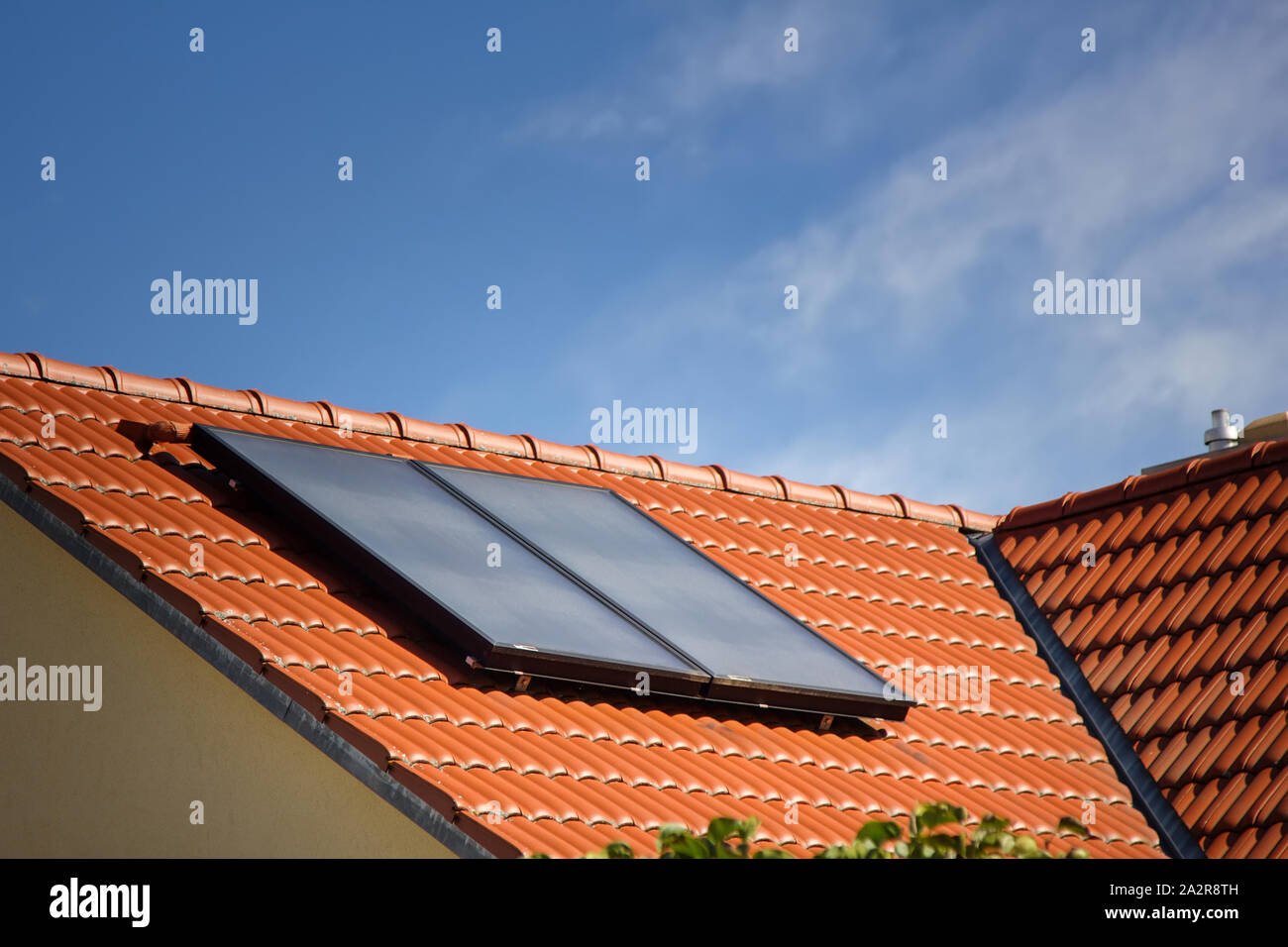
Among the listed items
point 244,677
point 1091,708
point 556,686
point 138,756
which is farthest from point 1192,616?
point 138,756

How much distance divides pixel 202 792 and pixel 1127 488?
731 cm

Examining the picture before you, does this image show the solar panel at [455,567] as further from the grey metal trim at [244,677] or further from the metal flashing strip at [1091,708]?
the metal flashing strip at [1091,708]

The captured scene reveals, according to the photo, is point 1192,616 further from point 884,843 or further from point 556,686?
point 884,843

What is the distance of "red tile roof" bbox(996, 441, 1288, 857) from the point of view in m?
8.46

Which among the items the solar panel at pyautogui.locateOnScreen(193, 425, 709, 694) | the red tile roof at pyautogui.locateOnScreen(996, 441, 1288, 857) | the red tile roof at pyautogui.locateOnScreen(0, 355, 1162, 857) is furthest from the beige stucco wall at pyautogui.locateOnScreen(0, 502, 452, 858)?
the red tile roof at pyautogui.locateOnScreen(996, 441, 1288, 857)

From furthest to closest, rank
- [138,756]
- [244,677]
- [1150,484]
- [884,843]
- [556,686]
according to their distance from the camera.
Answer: [1150,484] → [556,686] → [138,756] → [244,677] → [884,843]

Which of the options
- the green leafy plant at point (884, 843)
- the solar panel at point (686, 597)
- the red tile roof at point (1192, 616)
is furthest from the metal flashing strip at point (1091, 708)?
the green leafy plant at point (884, 843)

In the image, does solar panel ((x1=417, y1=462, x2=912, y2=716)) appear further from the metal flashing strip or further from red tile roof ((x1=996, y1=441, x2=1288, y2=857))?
red tile roof ((x1=996, y1=441, x2=1288, y2=857))

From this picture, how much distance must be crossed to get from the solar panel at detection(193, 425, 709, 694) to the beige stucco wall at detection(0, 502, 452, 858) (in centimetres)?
109

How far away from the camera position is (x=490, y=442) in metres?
10.3

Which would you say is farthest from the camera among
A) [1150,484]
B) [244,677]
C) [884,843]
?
[1150,484]

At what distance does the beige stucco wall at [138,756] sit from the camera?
6.25 meters

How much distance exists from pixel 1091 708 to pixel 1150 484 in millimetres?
2103

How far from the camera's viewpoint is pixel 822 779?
760 centimetres
